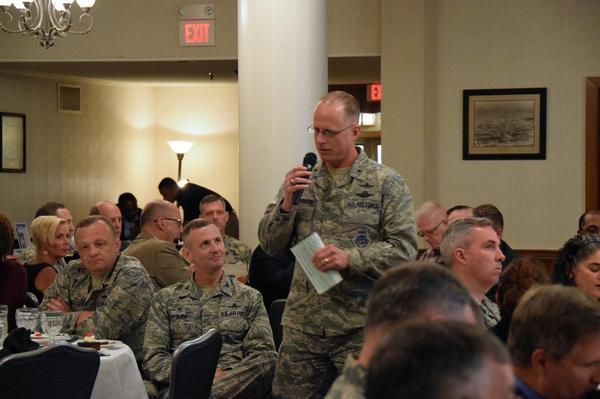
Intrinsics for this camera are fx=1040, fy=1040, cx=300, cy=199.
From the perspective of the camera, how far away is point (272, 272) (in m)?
5.54

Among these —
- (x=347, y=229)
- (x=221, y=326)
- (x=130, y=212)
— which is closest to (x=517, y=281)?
(x=347, y=229)

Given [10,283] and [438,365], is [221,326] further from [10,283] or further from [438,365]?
[438,365]

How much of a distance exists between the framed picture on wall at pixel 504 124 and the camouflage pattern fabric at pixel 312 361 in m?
5.62

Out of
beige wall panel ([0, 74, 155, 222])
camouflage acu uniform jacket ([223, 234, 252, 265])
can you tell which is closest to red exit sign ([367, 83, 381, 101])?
beige wall panel ([0, 74, 155, 222])

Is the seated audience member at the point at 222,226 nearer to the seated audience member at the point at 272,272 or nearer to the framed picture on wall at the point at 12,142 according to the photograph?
the seated audience member at the point at 272,272

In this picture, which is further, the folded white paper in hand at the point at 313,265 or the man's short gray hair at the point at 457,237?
the man's short gray hair at the point at 457,237

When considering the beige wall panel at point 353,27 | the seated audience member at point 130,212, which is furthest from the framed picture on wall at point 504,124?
the seated audience member at point 130,212

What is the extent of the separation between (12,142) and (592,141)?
635 centimetres

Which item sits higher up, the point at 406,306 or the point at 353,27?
the point at 353,27

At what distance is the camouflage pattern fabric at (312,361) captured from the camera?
3.79m

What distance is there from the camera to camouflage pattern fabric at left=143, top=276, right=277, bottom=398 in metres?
4.83

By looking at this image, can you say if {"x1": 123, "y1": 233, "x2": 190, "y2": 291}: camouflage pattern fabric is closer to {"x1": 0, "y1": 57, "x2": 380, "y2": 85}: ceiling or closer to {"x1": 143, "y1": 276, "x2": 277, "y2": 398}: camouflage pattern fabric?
Answer: {"x1": 143, "y1": 276, "x2": 277, "y2": 398}: camouflage pattern fabric

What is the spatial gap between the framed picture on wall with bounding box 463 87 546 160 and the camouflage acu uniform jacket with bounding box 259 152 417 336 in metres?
5.42

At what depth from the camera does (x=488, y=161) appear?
9.19 m
